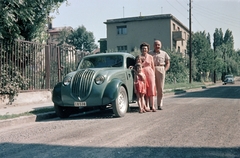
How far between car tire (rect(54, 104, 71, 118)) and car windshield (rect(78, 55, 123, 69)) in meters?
1.53

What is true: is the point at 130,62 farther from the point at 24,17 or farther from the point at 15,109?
the point at 24,17

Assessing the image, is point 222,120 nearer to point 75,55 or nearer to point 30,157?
point 30,157

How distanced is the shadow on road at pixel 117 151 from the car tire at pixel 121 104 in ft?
9.89

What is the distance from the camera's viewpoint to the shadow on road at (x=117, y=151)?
3867 millimetres

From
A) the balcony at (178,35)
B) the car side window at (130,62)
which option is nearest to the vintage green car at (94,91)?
the car side window at (130,62)

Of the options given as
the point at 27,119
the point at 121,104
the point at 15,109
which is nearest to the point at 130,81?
the point at 121,104

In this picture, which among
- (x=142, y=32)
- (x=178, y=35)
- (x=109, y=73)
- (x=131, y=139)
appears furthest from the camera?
(x=142, y=32)

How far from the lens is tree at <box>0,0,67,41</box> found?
943 centimetres

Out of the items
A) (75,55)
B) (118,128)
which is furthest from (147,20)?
(118,128)

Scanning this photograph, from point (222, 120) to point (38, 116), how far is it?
460 centimetres

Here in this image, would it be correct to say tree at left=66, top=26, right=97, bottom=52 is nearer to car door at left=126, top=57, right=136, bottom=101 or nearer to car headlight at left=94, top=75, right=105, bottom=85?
car door at left=126, top=57, right=136, bottom=101

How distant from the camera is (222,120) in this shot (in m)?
6.56

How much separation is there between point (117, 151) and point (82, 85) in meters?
3.58

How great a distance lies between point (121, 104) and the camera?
7762 millimetres
